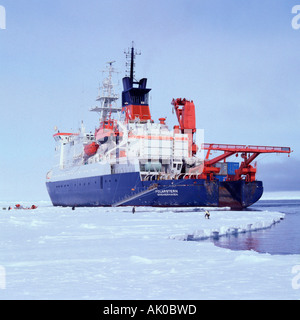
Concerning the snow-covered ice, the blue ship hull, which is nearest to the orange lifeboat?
the blue ship hull

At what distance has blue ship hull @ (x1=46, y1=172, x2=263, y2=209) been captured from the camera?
42.0 meters

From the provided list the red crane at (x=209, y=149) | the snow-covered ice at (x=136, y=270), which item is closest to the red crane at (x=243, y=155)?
the red crane at (x=209, y=149)

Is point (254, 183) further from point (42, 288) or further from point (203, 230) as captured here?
point (42, 288)

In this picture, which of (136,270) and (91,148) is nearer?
(136,270)

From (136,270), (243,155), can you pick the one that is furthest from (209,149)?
(136,270)

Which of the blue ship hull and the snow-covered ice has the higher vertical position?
the blue ship hull

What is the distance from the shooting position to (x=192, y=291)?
345 inches

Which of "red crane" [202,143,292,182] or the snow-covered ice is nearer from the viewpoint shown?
the snow-covered ice

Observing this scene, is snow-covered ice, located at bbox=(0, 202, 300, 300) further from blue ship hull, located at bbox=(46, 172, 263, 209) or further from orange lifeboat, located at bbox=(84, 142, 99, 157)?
orange lifeboat, located at bbox=(84, 142, 99, 157)

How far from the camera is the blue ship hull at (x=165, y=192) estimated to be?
42.0 meters

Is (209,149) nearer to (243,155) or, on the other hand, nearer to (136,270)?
(243,155)

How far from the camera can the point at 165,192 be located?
1644 inches

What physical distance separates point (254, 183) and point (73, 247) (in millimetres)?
→ 36685

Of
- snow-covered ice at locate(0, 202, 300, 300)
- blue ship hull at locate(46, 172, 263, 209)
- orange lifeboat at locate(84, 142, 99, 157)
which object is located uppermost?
orange lifeboat at locate(84, 142, 99, 157)
